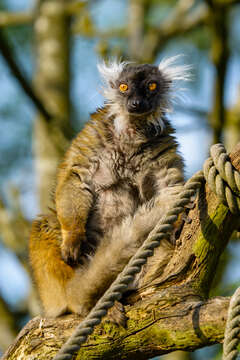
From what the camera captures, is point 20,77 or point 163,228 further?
point 20,77

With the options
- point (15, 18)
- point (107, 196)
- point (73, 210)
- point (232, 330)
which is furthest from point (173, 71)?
point (15, 18)

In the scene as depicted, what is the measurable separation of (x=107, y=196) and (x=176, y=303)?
4.76 ft

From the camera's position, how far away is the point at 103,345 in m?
3.45

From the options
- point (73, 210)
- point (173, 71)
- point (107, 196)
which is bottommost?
point (73, 210)

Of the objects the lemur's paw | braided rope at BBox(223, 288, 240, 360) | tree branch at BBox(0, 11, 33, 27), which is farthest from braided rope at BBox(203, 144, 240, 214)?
tree branch at BBox(0, 11, 33, 27)

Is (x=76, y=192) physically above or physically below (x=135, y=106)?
below

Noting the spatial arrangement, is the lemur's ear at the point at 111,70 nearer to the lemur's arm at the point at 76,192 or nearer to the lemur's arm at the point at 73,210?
the lemur's arm at the point at 76,192

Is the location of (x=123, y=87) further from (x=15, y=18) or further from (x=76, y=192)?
(x=15, y=18)

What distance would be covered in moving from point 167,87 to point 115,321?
294 centimetres

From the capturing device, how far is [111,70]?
5.60 metres

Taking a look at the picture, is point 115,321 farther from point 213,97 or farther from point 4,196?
point 4,196

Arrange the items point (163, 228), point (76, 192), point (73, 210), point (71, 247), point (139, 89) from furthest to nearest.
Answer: point (139, 89)
point (76, 192)
point (73, 210)
point (71, 247)
point (163, 228)

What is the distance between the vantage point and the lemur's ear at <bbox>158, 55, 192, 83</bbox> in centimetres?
561

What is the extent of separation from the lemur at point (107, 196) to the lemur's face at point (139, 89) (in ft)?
0.03
